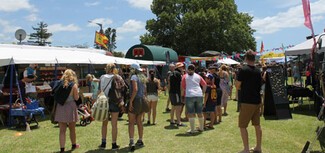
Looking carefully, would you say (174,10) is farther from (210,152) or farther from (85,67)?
(210,152)

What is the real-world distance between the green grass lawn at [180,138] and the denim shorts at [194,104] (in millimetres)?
582

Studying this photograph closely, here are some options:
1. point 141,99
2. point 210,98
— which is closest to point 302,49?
point 210,98

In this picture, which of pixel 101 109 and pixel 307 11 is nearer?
pixel 307 11

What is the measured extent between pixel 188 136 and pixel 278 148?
2047 mm

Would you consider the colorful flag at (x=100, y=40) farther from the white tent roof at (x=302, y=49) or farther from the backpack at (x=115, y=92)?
the backpack at (x=115, y=92)

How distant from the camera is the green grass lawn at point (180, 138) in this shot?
6.38m

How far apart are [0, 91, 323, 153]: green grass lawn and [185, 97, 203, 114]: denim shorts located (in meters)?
0.58

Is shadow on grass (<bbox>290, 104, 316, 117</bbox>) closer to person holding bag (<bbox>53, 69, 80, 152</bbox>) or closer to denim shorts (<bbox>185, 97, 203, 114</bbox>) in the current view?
denim shorts (<bbox>185, 97, 203, 114</bbox>)

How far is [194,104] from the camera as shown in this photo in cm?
748

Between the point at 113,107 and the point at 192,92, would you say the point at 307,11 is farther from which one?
the point at 113,107

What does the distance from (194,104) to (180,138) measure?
0.84 m

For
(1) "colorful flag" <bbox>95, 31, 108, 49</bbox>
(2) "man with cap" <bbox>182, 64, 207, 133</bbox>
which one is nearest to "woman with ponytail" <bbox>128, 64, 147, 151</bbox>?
(2) "man with cap" <bbox>182, 64, 207, 133</bbox>

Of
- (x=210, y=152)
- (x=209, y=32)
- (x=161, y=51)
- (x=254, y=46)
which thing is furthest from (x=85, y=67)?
(x=254, y=46)

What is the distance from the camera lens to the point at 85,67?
20.1 meters
